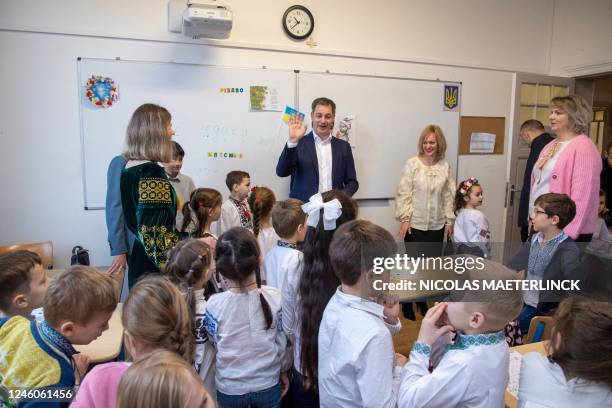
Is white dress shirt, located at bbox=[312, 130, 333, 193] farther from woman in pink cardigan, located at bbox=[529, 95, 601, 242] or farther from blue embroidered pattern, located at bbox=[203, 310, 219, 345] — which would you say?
blue embroidered pattern, located at bbox=[203, 310, 219, 345]

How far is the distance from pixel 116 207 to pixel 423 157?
8.16 feet

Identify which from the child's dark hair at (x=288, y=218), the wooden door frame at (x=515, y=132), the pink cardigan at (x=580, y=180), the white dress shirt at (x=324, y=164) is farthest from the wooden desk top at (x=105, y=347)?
the wooden door frame at (x=515, y=132)

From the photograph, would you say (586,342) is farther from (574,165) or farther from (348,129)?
(348,129)

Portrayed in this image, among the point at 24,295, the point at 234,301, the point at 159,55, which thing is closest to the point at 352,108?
the point at 159,55

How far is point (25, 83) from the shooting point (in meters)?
2.81

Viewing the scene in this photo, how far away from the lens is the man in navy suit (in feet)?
9.80

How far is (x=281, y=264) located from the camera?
177 centimetres

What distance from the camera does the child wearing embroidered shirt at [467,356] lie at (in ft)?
3.25

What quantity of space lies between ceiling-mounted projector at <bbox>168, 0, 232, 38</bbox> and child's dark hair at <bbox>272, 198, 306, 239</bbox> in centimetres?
158

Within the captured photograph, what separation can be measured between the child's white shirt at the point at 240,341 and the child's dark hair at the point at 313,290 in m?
0.12

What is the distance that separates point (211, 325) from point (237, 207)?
150 cm

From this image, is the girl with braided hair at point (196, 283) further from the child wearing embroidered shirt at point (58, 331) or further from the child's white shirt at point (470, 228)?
the child's white shirt at point (470, 228)

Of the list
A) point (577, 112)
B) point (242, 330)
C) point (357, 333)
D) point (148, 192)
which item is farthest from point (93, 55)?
point (577, 112)

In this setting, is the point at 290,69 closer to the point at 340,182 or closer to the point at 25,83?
the point at 340,182
